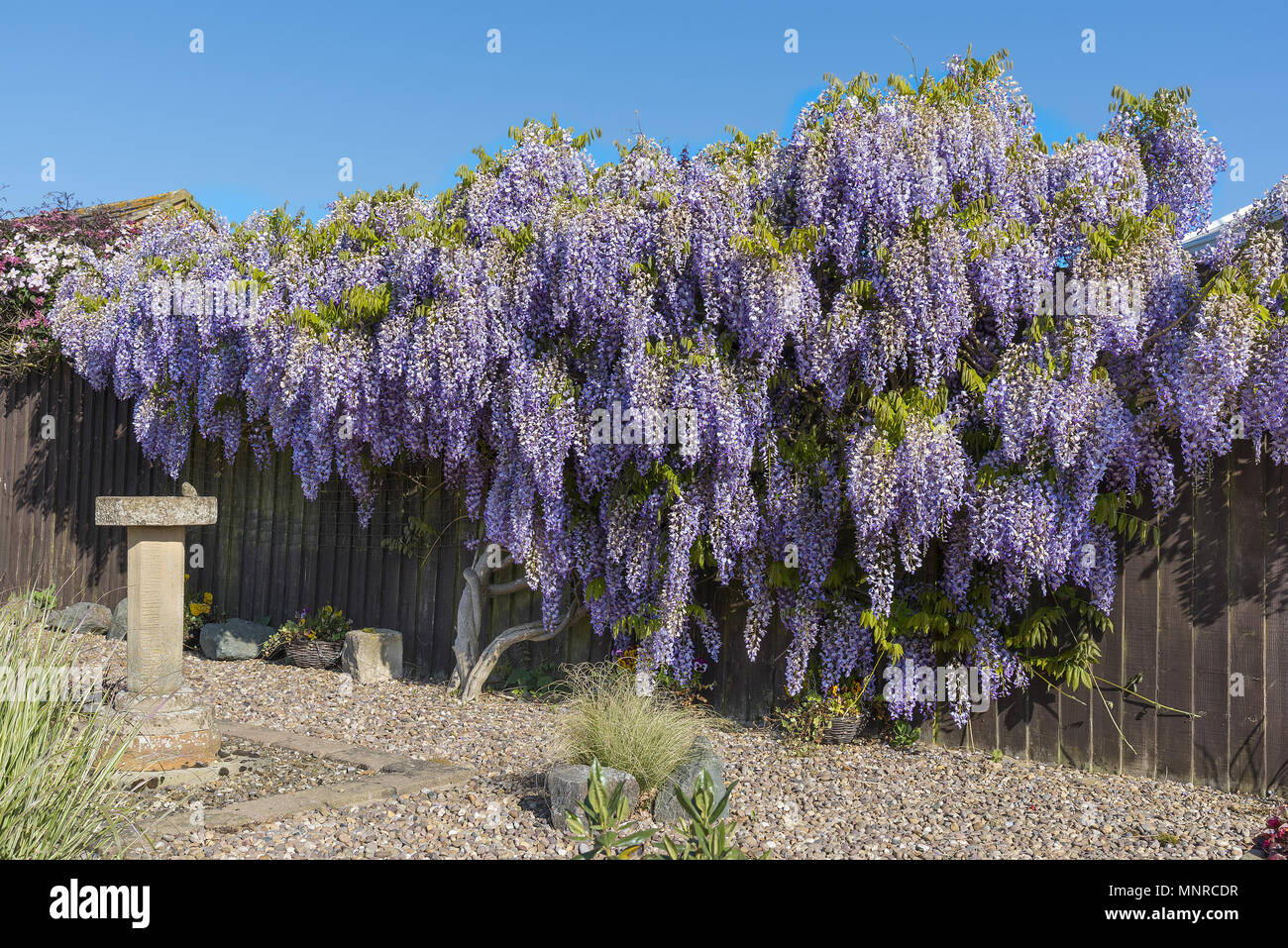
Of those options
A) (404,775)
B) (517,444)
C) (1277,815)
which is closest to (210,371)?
(517,444)

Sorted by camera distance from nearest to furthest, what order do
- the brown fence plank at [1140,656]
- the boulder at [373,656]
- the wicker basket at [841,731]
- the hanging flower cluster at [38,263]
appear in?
the brown fence plank at [1140,656] → the wicker basket at [841,731] → the boulder at [373,656] → the hanging flower cluster at [38,263]

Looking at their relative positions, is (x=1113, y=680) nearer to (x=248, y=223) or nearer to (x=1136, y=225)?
(x=1136, y=225)

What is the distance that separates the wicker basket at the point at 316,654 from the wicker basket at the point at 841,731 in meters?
3.59

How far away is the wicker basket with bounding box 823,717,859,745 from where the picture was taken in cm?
509

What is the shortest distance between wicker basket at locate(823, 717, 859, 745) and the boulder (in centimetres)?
313

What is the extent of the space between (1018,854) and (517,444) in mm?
3364

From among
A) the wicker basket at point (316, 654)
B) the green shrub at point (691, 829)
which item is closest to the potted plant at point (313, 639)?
the wicker basket at point (316, 654)

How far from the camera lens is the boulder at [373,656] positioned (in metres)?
6.78

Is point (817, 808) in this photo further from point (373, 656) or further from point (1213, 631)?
point (373, 656)

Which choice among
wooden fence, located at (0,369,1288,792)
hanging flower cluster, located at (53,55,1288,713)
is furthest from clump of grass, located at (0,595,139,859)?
wooden fence, located at (0,369,1288,792)

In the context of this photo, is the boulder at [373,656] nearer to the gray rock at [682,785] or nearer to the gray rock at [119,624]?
the gray rock at [119,624]

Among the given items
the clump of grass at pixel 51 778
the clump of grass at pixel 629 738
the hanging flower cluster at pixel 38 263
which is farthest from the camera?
the hanging flower cluster at pixel 38 263

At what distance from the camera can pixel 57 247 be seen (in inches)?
367

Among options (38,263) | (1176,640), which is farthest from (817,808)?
(38,263)
